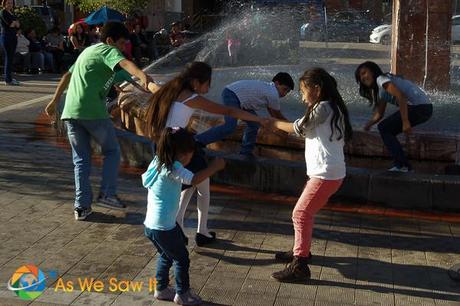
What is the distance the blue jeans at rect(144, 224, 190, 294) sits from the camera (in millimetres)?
4410

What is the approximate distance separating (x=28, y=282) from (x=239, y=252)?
155 cm

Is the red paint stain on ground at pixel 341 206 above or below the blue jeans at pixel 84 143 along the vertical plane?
below

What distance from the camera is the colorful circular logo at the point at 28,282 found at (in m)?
4.73

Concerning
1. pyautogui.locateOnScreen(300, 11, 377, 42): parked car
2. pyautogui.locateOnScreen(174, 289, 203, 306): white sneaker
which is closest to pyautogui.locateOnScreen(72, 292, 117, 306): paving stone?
pyautogui.locateOnScreen(174, 289, 203, 306): white sneaker

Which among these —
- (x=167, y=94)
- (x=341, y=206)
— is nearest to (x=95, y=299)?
(x=167, y=94)

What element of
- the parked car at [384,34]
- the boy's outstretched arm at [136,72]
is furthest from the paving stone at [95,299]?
the parked car at [384,34]

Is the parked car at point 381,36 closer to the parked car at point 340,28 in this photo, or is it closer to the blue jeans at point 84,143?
the parked car at point 340,28

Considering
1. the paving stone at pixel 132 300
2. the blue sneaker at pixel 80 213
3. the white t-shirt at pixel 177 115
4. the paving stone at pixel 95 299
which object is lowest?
the paving stone at pixel 132 300

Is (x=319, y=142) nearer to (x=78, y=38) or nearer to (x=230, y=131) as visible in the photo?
(x=230, y=131)

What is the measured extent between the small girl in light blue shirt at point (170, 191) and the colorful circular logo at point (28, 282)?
2.97 ft

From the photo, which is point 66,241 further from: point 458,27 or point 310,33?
point 458,27

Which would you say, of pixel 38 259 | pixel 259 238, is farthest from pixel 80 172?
pixel 259 238

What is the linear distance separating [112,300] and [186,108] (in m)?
1.45

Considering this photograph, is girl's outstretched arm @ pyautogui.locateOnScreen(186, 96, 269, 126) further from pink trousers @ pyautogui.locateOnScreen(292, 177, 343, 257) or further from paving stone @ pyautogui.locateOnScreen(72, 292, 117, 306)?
paving stone @ pyautogui.locateOnScreen(72, 292, 117, 306)
